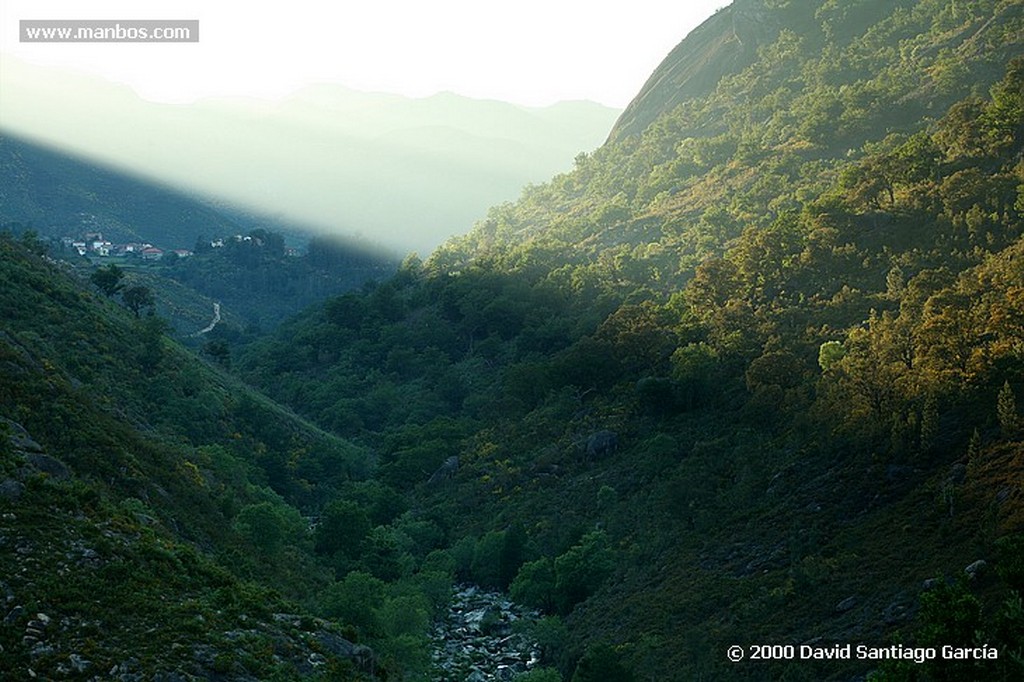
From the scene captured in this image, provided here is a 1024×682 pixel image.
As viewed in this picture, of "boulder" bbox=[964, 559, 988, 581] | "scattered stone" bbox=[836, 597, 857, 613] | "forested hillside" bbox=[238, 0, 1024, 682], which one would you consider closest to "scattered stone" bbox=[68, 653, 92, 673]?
"forested hillside" bbox=[238, 0, 1024, 682]

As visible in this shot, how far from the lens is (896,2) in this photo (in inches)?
5635

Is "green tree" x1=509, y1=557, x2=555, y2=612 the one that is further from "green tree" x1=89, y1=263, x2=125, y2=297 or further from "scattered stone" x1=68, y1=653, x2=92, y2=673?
"green tree" x1=89, y1=263, x2=125, y2=297

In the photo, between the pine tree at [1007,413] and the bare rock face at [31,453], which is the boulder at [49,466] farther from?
the pine tree at [1007,413]

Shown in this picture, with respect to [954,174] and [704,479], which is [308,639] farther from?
[954,174]

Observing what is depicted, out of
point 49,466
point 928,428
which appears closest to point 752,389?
point 928,428

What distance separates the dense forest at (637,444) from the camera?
33781 mm

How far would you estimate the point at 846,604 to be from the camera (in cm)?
3631

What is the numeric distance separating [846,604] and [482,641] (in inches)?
823

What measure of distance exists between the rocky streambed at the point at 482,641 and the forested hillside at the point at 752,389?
1.56 metres

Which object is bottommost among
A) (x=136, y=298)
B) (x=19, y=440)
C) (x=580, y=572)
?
(x=580, y=572)

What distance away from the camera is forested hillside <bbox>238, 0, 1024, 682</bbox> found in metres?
38.0

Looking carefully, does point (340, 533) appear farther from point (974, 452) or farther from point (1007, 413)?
point (1007, 413)

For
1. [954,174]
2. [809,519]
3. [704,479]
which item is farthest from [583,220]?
[809,519]

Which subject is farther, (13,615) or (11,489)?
(11,489)
